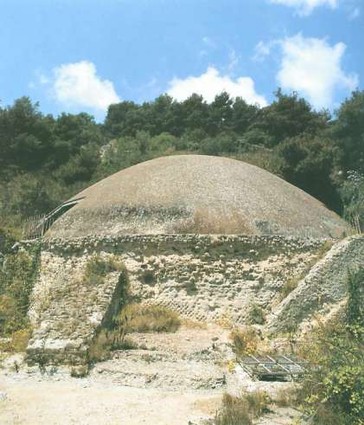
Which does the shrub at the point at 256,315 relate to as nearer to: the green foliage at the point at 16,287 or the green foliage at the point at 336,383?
the green foliage at the point at 336,383

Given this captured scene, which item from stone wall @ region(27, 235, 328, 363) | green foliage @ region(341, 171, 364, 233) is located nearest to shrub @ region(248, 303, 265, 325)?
stone wall @ region(27, 235, 328, 363)

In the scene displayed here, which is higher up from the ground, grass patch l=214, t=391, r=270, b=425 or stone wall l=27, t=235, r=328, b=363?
stone wall l=27, t=235, r=328, b=363

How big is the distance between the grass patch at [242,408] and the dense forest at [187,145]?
928 cm

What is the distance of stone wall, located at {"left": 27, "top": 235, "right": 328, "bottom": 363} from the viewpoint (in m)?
12.7

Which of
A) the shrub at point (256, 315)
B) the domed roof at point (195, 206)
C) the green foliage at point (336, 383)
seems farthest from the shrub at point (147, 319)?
the green foliage at point (336, 383)

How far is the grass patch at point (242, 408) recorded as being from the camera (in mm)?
7023

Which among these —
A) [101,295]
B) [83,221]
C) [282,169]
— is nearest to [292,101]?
[282,169]

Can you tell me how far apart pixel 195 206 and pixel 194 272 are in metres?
2.15

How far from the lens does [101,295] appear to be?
12.0 meters

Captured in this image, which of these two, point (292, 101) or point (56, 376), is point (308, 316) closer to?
point (56, 376)

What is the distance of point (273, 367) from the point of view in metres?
9.38

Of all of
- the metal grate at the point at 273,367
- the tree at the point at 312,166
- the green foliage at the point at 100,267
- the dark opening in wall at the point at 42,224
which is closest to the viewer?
the metal grate at the point at 273,367

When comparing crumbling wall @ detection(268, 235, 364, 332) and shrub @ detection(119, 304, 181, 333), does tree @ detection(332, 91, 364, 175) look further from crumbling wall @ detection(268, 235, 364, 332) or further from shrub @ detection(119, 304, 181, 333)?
shrub @ detection(119, 304, 181, 333)

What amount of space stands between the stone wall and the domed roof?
0.52m
